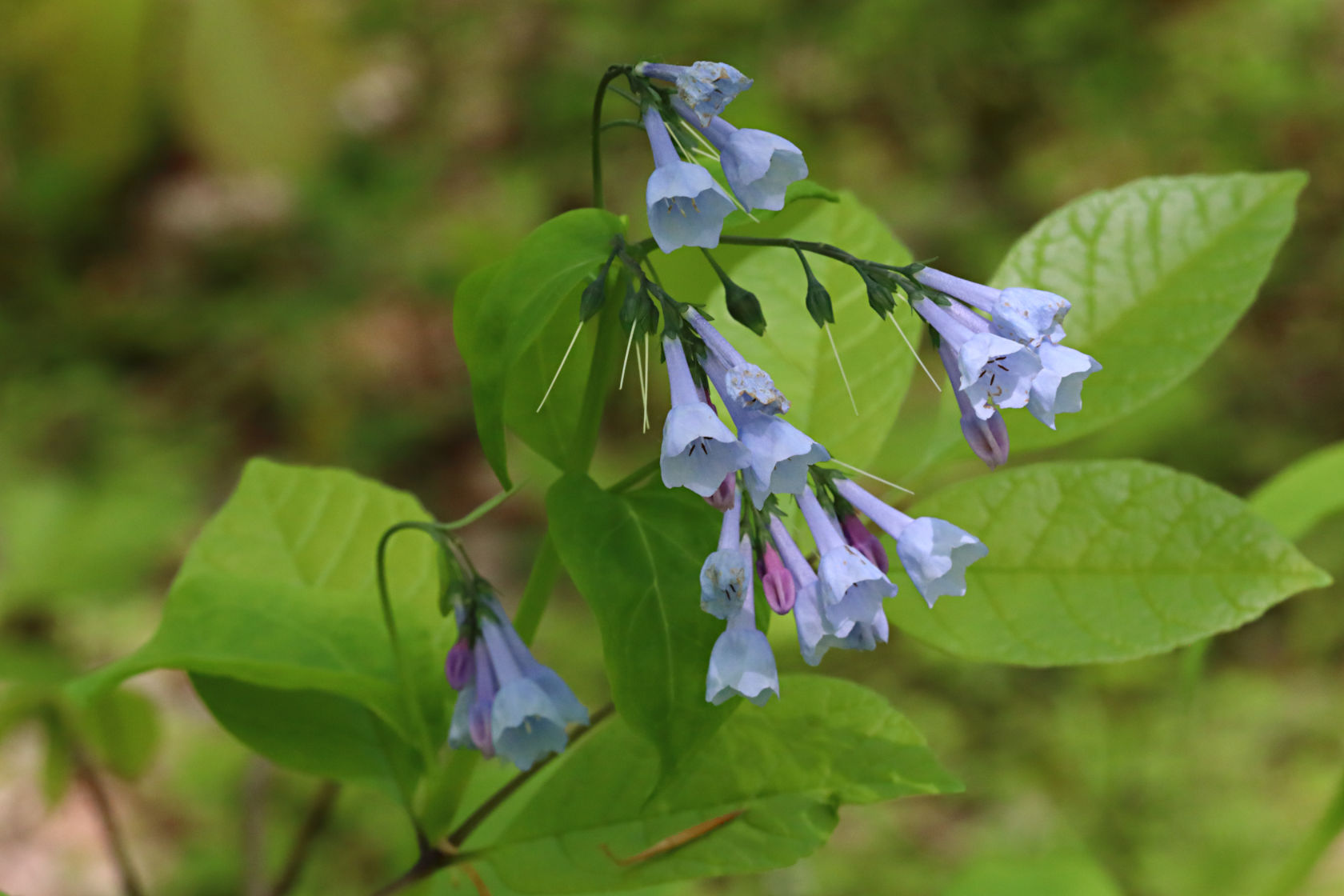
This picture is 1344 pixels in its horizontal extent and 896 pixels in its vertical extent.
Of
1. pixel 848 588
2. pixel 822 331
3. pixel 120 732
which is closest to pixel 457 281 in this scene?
pixel 120 732

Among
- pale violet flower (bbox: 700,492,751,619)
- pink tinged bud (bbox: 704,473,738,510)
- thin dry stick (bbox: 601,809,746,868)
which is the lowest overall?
thin dry stick (bbox: 601,809,746,868)

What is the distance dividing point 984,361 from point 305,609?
619 millimetres

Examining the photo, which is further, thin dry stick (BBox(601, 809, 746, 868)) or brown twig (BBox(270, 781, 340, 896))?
brown twig (BBox(270, 781, 340, 896))

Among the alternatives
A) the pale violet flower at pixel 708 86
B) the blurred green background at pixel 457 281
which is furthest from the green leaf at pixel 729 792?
the blurred green background at pixel 457 281

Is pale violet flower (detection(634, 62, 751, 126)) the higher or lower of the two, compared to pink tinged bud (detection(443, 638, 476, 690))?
higher

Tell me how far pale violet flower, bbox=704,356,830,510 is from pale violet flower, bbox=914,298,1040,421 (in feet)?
0.40

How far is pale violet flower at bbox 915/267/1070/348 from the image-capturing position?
27.7 inches

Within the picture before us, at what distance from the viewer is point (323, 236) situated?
461 cm

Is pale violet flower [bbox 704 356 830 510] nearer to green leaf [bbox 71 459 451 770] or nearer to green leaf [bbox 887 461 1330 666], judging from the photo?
green leaf [bbox 887 461 1330 666]

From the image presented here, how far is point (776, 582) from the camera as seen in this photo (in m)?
0.74

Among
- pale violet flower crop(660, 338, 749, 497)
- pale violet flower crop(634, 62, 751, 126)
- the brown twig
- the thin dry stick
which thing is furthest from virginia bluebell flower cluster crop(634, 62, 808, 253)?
the brown twig

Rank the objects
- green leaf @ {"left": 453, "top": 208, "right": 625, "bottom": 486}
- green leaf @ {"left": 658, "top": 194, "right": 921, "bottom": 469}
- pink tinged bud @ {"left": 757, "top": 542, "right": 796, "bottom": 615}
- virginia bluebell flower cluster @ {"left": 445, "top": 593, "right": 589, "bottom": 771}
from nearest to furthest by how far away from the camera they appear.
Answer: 1. green leaf @ {"left": 453, "top": 208, "right": 625, "bottom": 486}
2. pink tinged bud @ {"left": 757, "top": 542, "right": 796, "bottom": 615}
3. virginia bluebell flower cluster @ {"left": 445, "top": 593, "right": 589, "bottom": 771}
4. green leaf @ {"left": 658, "top": 194, "right": 921, "bottom": 469}

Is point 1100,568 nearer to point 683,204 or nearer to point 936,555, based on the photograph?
point 936,555

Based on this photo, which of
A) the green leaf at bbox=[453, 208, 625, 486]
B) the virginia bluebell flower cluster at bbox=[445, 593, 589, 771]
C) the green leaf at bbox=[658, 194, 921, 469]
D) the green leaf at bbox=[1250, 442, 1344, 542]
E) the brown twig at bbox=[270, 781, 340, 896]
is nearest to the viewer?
the green leaf at bbox=[453, 208, 625, 486]
